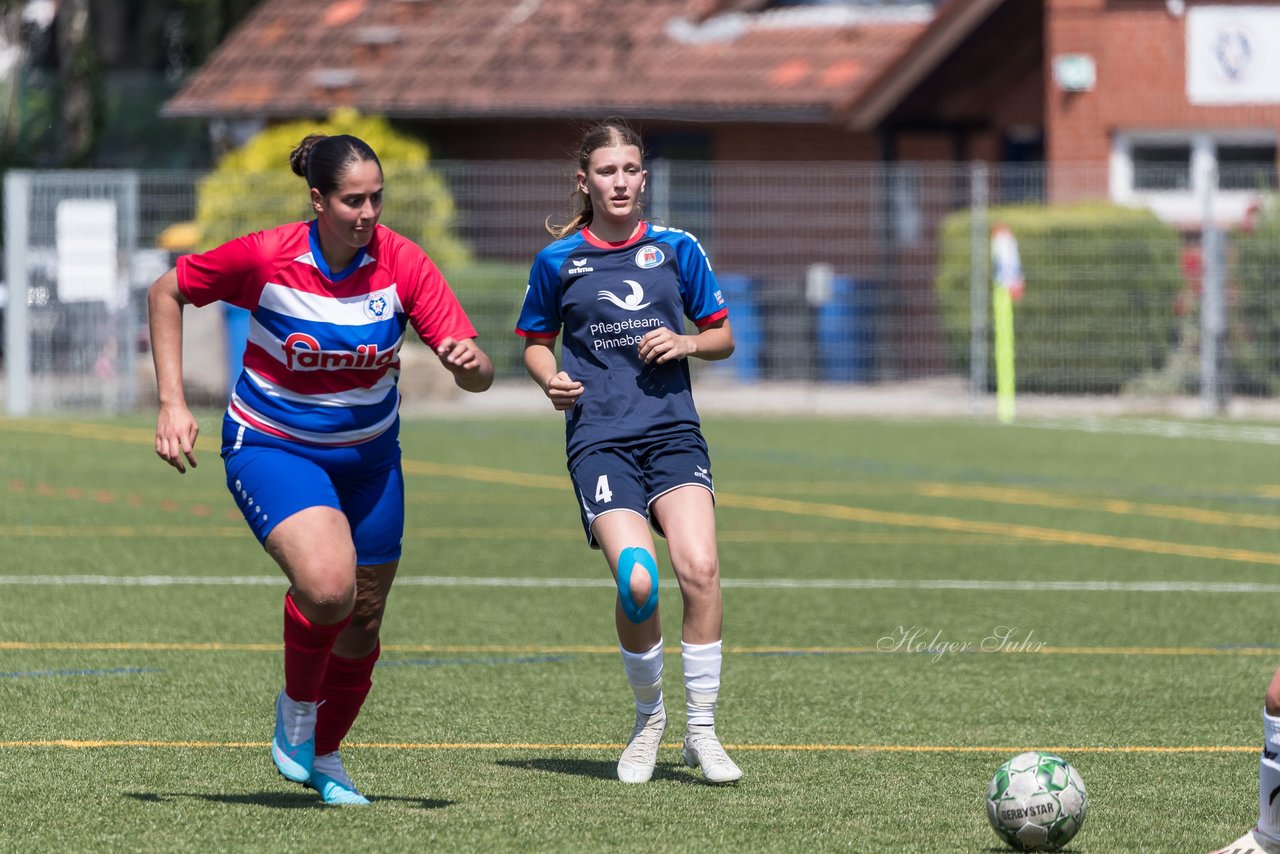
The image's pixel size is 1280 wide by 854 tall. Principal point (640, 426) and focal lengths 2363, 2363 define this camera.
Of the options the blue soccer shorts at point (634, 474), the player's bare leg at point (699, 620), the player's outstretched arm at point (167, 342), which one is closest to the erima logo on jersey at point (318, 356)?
the player's outstretched arm at point (167, 342)

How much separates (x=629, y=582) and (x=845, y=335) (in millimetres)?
18958

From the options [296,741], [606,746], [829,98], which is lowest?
[606,746]

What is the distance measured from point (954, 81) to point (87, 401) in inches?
462

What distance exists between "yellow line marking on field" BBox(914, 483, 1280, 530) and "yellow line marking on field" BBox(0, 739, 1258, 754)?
23.4ft

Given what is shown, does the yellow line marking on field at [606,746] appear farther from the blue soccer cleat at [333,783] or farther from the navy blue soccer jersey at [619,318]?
the navy blue soccer jersey at [619,318]

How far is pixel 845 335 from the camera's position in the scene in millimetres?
25500

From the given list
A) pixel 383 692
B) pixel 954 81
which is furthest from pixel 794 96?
pixel 383 692

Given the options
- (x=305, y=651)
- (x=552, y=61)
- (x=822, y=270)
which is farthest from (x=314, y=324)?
(x=552, y=61)

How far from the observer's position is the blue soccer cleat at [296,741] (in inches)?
257

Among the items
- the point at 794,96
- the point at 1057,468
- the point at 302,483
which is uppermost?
the point at 794,96

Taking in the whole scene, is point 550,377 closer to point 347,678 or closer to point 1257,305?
point 347,678

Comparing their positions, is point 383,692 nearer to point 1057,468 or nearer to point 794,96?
point 1057,468

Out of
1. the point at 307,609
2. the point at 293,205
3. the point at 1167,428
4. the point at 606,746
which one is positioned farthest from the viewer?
the point at 293,205

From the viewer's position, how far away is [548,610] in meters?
10.8
